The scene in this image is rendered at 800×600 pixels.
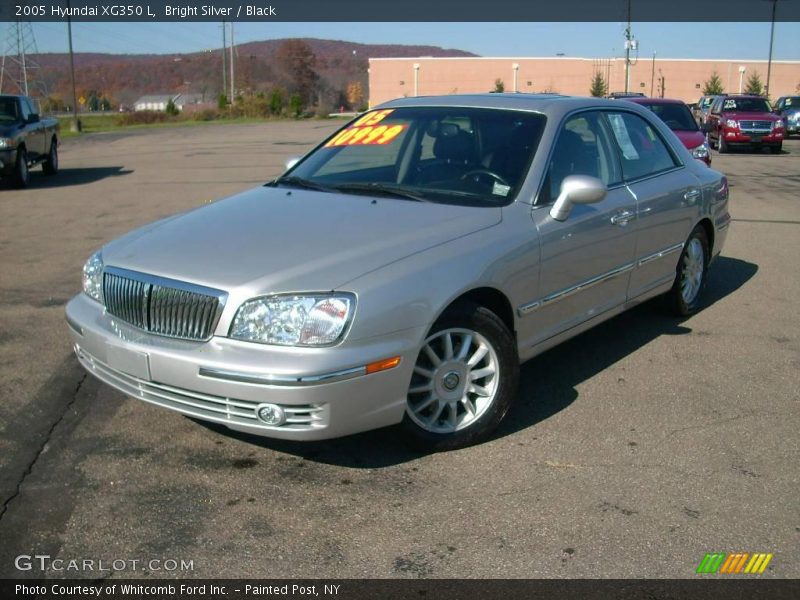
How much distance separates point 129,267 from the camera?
156 inches

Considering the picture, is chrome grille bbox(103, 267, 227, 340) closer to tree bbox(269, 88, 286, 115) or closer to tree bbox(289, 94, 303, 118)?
tree bbox(289, 94, 303, 118)

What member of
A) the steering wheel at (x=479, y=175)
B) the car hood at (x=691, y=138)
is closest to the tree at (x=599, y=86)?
the car hood at (x=691, y=138)

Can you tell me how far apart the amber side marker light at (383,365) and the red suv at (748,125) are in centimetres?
2331

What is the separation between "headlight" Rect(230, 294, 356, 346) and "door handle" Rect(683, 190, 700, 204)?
3.39 metres

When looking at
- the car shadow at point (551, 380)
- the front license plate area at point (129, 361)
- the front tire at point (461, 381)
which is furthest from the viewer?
the car shadow at point (551, 380)

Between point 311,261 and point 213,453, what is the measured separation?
3.54 feet

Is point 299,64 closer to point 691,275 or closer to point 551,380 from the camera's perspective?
point 691,275

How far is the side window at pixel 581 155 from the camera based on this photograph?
4715 mm

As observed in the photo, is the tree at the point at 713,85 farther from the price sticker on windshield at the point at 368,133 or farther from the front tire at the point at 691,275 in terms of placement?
the price sticker on windshield at the point at 368,133

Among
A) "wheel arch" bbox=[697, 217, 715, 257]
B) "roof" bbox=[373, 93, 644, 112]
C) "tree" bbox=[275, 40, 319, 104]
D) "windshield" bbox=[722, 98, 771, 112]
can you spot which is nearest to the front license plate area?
"roof" bbox=[373, 93, 644, 112]

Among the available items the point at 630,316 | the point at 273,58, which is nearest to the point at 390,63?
the point at 273,58

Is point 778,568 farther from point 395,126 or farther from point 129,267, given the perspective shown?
point 395,126

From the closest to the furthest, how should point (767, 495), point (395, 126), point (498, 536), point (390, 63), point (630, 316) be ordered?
point (498, 536)
point (767, 495)
point (395, 126)
point (630, 316)
point (390, 63)

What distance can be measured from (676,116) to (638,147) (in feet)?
32.7
